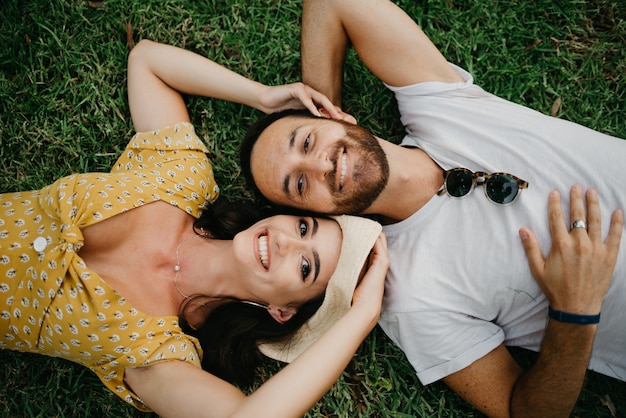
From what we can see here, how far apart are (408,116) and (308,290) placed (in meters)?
1.49

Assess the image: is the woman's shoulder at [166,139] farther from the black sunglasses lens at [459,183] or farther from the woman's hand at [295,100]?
the black sunglasses lens at [459,183]

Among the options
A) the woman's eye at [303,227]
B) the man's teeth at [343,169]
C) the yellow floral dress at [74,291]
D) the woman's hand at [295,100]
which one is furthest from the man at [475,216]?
the yellow floral dress at [74,291]

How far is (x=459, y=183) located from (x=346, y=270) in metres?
0.99

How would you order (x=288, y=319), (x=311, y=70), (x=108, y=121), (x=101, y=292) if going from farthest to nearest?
(x=108, y=121), (x=311, y=70), (x=288, y=319), (x=101, y=292)

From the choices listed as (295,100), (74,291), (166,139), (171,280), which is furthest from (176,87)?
(74,291)

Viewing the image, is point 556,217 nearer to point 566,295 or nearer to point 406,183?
point 566,295

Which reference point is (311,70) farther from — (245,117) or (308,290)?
(308,290)

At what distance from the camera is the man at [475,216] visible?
9.53 ft

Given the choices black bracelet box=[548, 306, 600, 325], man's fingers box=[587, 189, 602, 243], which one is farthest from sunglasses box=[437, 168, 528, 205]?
black bracelet box=[548, 306, 600, 325]

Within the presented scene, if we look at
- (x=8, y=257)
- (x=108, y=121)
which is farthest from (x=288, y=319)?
(x=108, y=121)

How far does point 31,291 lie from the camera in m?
2.96

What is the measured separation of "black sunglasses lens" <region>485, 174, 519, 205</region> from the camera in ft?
10.0

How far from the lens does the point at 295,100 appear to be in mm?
3600

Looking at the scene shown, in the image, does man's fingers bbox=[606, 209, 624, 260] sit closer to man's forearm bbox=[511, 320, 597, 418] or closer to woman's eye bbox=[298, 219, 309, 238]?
man's forearm bbox=[511, 320, 597, 418]
